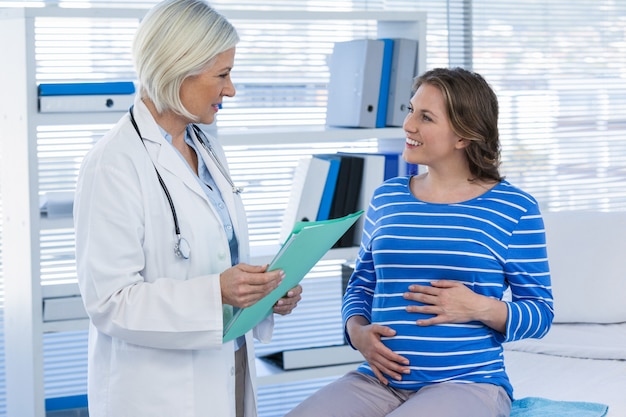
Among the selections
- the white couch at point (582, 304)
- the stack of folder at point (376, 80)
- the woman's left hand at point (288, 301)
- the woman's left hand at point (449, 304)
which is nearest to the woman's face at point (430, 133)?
the woman's left hand at point (449, 304)

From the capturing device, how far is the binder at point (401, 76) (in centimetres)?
289

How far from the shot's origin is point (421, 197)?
2031 millimetres

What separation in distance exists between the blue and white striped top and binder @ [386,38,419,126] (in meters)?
0.99

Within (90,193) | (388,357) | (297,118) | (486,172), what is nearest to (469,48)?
(297,118)

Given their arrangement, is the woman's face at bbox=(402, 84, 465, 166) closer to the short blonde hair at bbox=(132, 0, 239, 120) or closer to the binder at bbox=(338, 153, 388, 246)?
the short blonde hair at bbox=(132, 0, 239, 120)

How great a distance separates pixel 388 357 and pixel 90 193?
2.34 ft

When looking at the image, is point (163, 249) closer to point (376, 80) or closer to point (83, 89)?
point (83, 89)

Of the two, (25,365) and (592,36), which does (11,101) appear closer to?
(25,365)

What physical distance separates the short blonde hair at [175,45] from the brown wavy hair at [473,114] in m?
0.53

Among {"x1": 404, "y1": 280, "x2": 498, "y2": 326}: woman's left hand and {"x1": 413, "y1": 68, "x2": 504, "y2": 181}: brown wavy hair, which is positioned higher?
{"x1": 413, "y1": 68, "x2": 504, "y2": 181}: brown wavy hair

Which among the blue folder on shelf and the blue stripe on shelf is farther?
the blue stripe on shelf

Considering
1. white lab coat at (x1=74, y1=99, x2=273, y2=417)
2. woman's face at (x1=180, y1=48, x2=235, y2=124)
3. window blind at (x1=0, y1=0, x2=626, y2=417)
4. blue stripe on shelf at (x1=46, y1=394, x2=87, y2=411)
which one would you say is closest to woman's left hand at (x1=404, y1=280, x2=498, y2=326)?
white lab coat at (x1=74, y1=99, x2=273, y2=417)

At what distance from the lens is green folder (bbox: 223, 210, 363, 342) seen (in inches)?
64.4

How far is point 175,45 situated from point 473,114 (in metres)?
0.69
